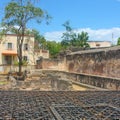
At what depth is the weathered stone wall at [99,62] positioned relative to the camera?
55.8ft

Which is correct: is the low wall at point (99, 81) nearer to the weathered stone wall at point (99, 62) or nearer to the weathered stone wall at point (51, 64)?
the weathered stone wall at point (99, 62)

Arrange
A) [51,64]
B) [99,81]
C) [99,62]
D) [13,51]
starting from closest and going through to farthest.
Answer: [99,81] → [99,62] → [51,64] → [13,51]

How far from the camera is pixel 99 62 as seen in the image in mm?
19453

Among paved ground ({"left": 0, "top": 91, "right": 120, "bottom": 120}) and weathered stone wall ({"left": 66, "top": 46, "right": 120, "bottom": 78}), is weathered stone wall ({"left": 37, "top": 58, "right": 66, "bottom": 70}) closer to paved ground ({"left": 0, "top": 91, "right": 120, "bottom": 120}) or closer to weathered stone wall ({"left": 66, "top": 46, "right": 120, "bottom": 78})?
weathered stone wall ({"left": 66, "top": 46, "right": 120, "bottom": 78})

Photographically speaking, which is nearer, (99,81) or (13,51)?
(99,81)

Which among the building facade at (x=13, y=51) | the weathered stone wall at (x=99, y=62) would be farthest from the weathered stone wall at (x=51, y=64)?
the building facade at (x=13, y=51)

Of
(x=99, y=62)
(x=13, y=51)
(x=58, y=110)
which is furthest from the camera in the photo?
Answer: (x=13, y=51)

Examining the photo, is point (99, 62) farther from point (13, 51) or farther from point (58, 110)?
point (13, 51)

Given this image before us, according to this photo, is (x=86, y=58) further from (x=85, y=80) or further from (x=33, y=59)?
(x=33, y=59)

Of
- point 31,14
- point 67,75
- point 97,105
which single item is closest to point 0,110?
point 97,105

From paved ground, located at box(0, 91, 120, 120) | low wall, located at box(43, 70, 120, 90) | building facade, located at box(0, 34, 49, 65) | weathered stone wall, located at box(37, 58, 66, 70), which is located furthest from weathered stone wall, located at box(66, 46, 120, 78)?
building facade, located at box(0, 34, 49, 65)

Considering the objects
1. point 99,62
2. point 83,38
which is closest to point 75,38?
point 83,38

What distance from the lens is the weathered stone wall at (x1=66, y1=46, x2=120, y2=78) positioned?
1700 centimetres

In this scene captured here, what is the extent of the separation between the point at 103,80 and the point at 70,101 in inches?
407
